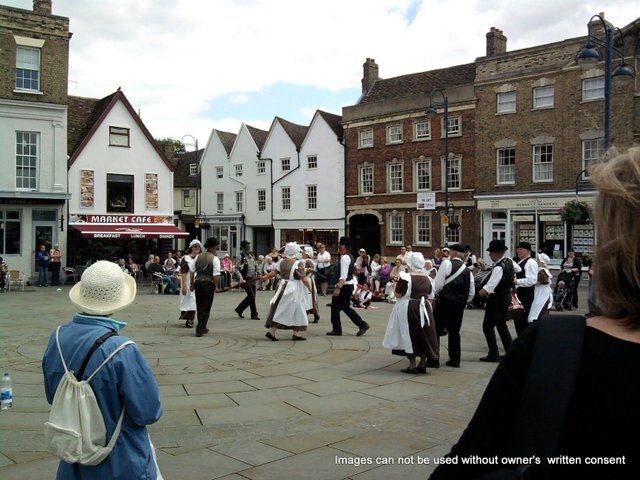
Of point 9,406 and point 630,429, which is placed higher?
point 630,429

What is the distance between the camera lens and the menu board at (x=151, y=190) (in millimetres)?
31453

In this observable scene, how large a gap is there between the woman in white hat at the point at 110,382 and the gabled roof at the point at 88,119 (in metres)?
28.5

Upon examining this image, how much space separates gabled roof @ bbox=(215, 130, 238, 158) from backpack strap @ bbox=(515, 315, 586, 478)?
4727 centimetres

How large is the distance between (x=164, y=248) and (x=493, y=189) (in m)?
18.7

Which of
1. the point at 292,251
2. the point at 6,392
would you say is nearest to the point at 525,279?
the point at 292,251

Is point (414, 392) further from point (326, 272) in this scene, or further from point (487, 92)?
point (487, 92)

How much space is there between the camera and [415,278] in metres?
8.88

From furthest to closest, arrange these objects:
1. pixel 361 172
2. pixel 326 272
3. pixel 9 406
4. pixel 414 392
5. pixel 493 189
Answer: pixel 361 172
pixel 493 189
pixel 326 272
pixel 414 392
pixel 9 406

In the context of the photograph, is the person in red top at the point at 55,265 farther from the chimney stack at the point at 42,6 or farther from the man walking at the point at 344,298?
the man walking at the point at 344,298

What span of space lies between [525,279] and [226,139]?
4129 centimetres

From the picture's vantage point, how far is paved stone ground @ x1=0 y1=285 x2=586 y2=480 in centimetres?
508

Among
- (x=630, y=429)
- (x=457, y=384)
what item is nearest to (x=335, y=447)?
(x=457, y=384)

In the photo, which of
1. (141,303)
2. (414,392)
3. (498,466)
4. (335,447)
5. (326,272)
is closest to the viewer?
(498,466)

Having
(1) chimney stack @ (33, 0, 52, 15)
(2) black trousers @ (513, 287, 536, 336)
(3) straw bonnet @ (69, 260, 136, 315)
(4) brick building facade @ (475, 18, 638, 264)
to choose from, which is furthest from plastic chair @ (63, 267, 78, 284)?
(3) straw bonnet @ (69, 260, 136, 315)
